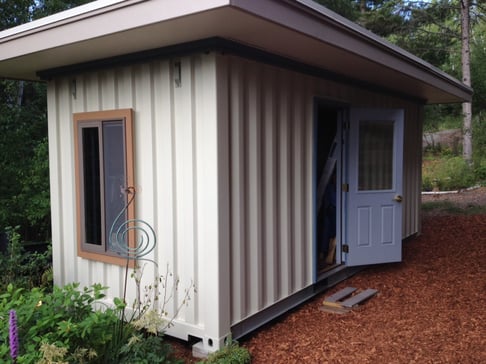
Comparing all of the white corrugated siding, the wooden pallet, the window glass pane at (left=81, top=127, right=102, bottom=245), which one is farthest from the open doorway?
the window glass pane at (left=81, top=127, right=102, bottom=245)

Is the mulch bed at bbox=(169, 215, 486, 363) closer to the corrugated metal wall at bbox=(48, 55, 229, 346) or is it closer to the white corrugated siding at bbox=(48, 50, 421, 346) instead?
the white corrugated siding at bbox=(48, 50, 421, 346)

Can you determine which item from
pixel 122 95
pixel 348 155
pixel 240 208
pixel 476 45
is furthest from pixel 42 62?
pixel 476 45

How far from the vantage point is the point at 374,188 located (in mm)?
5309

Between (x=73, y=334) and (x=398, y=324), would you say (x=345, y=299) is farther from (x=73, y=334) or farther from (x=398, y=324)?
(x=73, y=334)

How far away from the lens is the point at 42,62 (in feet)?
12.9

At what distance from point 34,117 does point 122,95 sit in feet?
11.7

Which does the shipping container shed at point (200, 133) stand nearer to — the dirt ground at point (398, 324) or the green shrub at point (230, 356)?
the green shrub at point (230, 356)

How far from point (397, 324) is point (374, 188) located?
1882mm

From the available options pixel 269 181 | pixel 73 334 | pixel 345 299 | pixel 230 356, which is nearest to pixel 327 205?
pixel 345 299

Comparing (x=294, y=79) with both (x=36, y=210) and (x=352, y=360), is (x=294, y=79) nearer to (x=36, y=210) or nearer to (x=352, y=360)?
(x=352, y=360)

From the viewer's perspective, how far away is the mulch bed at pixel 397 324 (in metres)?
3.28

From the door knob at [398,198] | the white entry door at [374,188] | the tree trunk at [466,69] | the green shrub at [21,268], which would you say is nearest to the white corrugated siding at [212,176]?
the green shrub at [21,268]

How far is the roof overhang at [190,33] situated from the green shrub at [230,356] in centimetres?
220

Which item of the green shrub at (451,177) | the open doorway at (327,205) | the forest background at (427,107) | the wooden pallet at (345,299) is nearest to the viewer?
the wooden pallet at (345,299)
